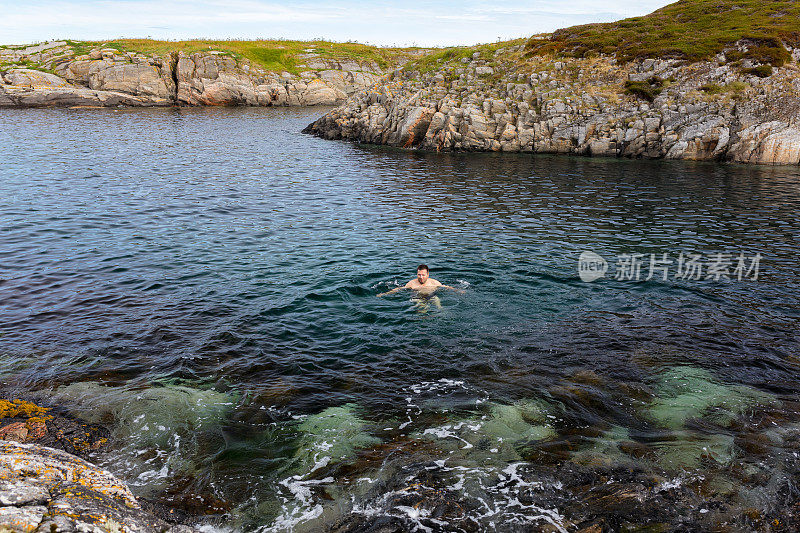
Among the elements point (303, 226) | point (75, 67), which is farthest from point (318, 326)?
point (75, 67)

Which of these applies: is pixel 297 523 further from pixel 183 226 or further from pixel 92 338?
pixel 183 226

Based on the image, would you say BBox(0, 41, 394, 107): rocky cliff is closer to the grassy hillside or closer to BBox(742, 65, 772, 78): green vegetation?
the grassy hillside

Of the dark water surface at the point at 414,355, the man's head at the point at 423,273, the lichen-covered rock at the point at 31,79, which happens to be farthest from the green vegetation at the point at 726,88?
the lichen-covered rock at the point at 31,79

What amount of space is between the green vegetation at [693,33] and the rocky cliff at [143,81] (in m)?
68.2

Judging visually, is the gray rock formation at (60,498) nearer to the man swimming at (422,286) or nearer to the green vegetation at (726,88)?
the man swimming at (422,286)

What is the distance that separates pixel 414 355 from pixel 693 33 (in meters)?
63.2

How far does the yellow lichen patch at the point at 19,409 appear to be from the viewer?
1069 centimetres

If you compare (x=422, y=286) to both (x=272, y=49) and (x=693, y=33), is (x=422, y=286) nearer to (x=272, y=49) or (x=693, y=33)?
(x=693, y=33)

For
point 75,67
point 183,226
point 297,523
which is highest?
point 75,67

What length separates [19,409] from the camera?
10.9m

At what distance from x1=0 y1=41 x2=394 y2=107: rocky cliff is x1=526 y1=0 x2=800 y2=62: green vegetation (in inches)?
2683

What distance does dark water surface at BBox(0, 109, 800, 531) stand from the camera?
8961 mm

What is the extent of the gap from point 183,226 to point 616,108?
44.2 m

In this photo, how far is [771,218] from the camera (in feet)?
90.4
